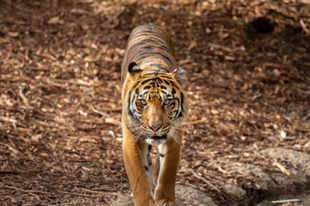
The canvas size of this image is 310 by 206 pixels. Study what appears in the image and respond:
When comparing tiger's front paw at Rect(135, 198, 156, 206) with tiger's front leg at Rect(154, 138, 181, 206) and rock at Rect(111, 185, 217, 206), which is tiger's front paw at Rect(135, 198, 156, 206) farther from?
rock at Rect(111, 185, 217, 206)

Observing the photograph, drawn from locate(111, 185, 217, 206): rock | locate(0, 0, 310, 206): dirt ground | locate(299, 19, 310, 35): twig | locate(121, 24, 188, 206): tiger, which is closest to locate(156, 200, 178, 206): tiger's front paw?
locate(121, 24, 188, 206): tiger

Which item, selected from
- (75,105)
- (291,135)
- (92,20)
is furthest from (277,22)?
(75,105)

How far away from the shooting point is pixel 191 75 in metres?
7.55

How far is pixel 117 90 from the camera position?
23.2 feet

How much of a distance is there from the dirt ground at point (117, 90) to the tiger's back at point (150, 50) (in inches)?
55.5

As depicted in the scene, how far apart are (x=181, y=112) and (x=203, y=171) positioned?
1.71 metres

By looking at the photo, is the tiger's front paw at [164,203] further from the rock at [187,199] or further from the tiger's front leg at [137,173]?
the rock at [187,199]

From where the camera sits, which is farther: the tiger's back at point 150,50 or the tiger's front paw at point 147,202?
the tiger's back at point 150,50

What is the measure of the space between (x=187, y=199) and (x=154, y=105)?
1.38 meters

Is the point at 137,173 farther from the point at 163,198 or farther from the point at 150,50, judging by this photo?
the point at 150,50

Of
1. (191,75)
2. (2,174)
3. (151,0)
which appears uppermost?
(151,0)

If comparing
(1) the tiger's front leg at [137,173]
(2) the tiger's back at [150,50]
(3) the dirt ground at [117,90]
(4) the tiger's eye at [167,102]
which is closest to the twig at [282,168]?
(3) the dirt ground at [117,90]

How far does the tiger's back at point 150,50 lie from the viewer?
404 cm

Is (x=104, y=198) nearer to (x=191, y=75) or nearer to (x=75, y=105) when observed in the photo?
(x=75, y=105)
